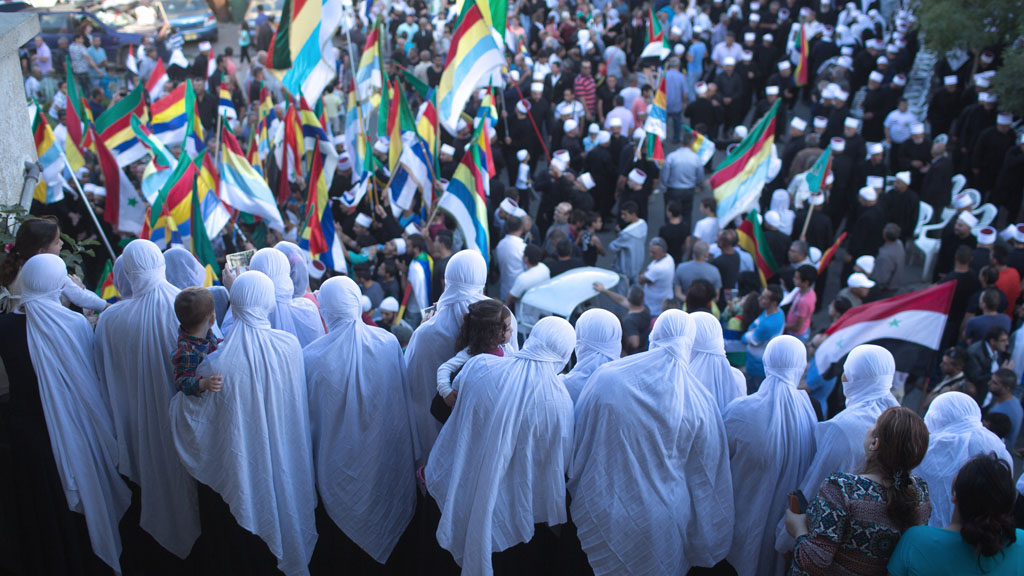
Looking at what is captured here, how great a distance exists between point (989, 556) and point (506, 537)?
1.89 m

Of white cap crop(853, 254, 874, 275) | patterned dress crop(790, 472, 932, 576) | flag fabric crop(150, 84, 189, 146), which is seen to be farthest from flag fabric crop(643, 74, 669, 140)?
patterned dress crop(790, 472, 932, 576)

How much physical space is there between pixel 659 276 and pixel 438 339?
3.90 m

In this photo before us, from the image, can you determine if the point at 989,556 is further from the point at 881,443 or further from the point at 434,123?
the point at 434,123

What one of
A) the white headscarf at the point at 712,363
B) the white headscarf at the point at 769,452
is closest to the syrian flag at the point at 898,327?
the white headscarf at the point at 712,363

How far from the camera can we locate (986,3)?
11719 mm

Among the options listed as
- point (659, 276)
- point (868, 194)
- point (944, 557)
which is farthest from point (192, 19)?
point (944, 557)

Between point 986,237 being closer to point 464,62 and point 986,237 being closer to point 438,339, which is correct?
point 464,62

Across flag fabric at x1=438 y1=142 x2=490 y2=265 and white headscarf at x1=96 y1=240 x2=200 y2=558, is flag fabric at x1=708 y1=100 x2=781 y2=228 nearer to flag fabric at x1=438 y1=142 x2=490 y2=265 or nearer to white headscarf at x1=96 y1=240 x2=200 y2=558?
flag fabric at x1=438 y1=142 x2=490 y2=265

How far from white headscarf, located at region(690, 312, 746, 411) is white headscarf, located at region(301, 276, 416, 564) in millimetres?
1390

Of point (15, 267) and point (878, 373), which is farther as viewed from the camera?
point (15, 267)

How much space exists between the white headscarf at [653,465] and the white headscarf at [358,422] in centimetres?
90

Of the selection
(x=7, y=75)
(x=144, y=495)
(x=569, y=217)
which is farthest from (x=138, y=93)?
(x=144, y=495)

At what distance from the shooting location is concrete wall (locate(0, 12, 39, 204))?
5.68 m

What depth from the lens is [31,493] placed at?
448 cm
